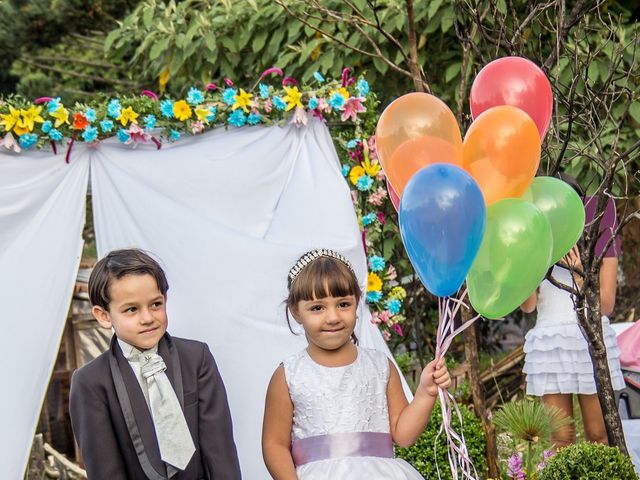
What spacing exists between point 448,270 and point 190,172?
2020mm

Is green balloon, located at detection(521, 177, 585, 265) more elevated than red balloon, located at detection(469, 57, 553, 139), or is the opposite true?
red balloon, located at detection(469, 57, 553, 139)

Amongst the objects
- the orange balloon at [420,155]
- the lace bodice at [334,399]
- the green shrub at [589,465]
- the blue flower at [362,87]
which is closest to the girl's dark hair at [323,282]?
the lace bodice at [334,399]

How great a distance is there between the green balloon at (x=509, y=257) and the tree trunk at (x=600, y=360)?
2.91ft

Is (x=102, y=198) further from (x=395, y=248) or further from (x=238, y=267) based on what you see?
(x=395, y=248)

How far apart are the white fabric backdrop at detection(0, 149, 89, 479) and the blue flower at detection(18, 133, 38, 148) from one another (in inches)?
2.6

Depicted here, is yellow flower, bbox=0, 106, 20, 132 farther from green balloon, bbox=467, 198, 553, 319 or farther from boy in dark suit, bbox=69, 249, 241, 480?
green balloon, bbox=467, 198, 553, 319

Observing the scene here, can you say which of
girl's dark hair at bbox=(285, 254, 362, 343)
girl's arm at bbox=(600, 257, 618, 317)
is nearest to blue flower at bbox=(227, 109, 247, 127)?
girl's dark hair at bbox=(285, 254, 362, 343)

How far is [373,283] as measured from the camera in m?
4.45

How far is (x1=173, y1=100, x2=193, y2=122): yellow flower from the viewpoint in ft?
13.8

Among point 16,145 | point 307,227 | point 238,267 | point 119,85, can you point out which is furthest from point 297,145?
point 119,85

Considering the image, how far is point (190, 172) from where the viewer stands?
13.9ft

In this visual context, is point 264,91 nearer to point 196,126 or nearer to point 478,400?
point 196,126

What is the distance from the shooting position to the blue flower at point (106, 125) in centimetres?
408

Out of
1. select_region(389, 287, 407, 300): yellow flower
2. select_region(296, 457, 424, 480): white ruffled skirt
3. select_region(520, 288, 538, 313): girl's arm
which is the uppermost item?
select_region(389, 287, 407, 300): yellow flower
